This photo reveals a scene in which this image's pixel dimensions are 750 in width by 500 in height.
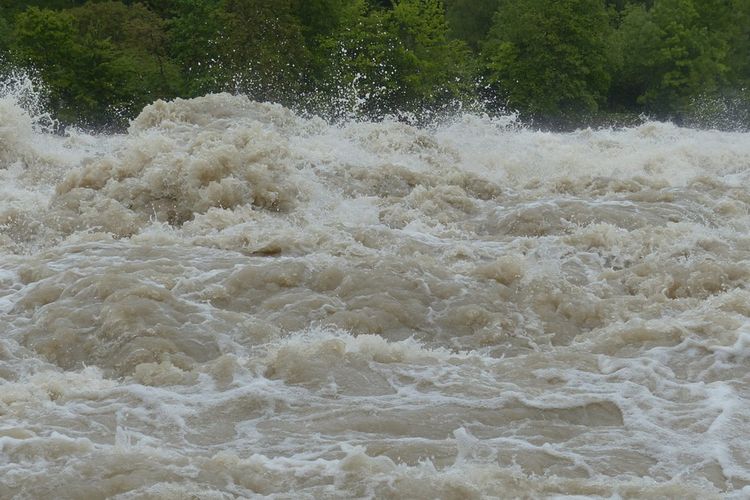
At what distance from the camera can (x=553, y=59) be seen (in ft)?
113

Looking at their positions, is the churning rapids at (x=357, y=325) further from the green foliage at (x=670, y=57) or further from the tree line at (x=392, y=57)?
the green foliage at (x=670, y=57)

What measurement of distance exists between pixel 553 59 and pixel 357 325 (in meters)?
26.6

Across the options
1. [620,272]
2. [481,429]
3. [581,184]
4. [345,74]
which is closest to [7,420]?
[481,429]

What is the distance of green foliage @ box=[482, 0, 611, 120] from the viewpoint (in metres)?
34.0

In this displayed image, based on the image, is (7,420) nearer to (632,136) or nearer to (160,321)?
(160,321)

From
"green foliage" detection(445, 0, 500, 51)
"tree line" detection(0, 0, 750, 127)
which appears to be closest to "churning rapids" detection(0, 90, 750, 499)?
"tree line" detection(0, 0, 750, 127)

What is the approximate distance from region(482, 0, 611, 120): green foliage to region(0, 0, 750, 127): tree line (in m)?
0.05

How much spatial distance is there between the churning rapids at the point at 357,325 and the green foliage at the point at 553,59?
59.5 feet

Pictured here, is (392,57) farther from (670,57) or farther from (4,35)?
(4,35)

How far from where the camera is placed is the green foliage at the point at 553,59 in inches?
1340

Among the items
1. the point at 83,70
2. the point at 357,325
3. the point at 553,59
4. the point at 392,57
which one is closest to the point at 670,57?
the point at 553,59

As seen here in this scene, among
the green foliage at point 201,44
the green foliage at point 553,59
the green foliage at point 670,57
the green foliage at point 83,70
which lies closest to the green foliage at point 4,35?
the green foliage at point 83,70

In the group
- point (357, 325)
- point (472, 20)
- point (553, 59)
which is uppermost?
point (472, 20)

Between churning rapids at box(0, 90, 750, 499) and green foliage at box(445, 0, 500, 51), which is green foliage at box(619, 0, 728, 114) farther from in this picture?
churning rapids at box(0, 90, 750, 499)
